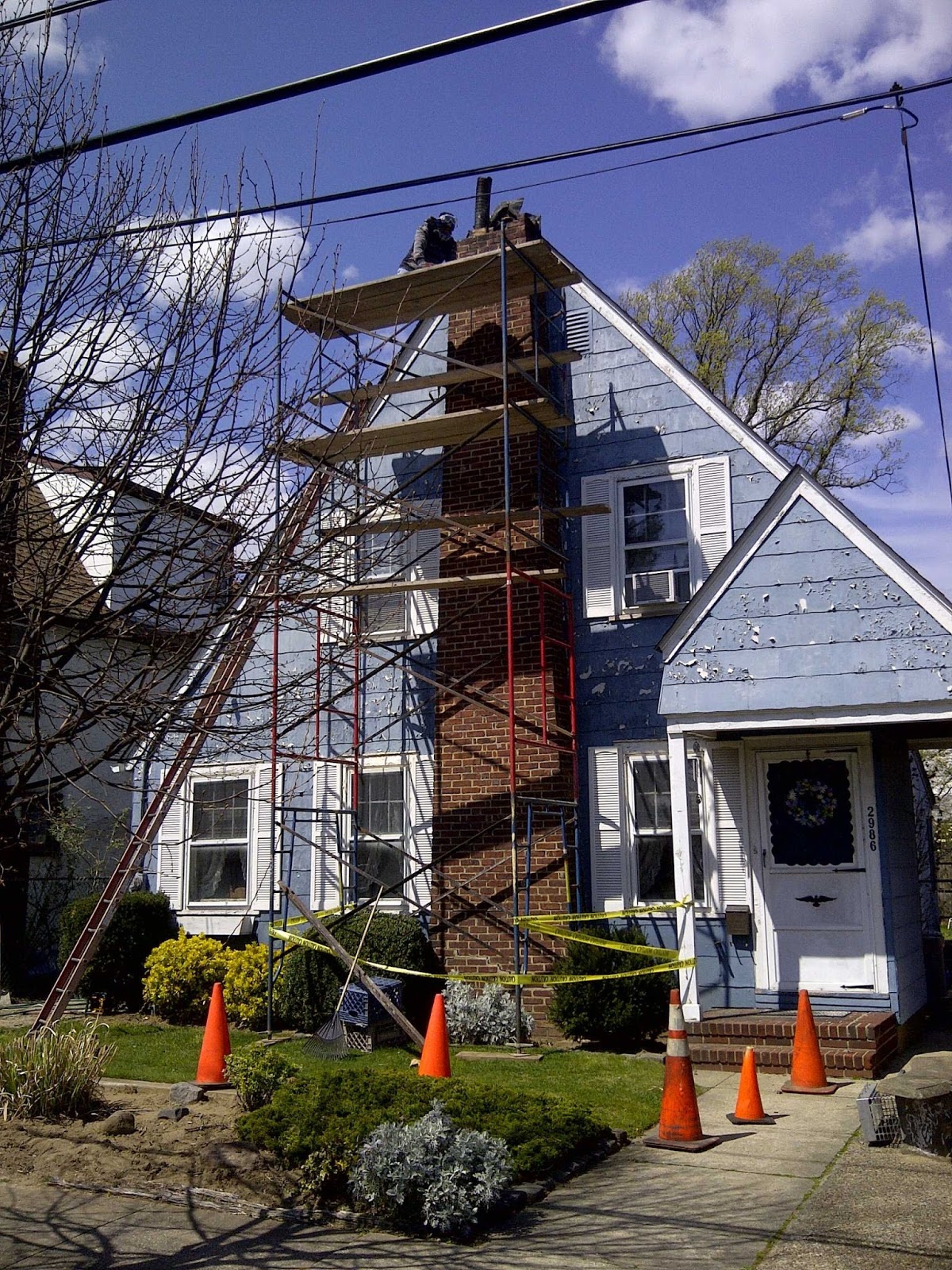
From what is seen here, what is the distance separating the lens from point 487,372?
43.4 feet

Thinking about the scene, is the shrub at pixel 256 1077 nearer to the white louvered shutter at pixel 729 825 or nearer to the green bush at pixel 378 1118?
the green bush at pixel 378 1118

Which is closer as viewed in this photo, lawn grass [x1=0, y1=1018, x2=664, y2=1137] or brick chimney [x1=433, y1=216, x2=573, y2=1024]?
lawn grass [x1=0, y1=1018, x2=664, y2=1137]

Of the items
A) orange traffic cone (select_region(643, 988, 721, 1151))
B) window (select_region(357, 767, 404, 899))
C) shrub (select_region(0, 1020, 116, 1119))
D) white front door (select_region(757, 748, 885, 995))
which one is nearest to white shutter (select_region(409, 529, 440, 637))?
window (select_region(357, 767, 404, 899))

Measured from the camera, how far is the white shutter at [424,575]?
1409 cm

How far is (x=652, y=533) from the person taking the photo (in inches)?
520

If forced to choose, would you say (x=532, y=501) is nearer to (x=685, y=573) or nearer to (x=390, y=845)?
(x=685, y=573)

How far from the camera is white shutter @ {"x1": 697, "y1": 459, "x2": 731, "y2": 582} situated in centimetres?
1269

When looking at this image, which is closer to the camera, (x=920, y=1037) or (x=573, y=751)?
(x=920, y=1037)

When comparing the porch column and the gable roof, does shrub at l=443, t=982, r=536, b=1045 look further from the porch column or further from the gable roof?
the gable roof

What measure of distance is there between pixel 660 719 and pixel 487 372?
430 cm

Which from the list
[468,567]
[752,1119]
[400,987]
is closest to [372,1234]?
[752,1119]

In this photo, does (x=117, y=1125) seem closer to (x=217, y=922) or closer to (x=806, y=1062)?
(x=806, y=1062)

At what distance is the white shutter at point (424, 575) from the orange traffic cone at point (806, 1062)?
253 inches

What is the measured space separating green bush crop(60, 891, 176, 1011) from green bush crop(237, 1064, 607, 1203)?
710 centimetres
